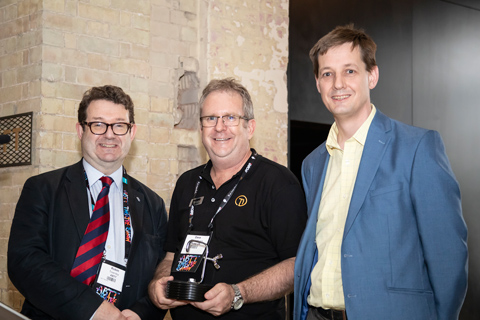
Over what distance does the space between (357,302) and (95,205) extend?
1.37 metres

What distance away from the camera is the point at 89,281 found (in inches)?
107

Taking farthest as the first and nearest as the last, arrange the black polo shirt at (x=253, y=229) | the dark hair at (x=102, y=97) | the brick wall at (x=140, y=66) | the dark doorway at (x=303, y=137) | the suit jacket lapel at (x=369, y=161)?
the dark doorway at (x=303, y=137), the brick wall at (x=140, y=66), the dark hair at (x=102, y=97), the black polo shirt at (x=253, y=229), the suit jacket lapel at (x=369, y=161)

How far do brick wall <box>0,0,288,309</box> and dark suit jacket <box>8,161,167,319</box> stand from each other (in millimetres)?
1118

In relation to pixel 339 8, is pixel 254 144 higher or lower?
lower

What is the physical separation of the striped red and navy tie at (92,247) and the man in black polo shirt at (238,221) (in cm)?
31

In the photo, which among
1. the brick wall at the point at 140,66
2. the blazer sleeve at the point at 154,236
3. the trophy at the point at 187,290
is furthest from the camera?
the brick wall at the point at 140,66

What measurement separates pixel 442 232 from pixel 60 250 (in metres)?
1.75

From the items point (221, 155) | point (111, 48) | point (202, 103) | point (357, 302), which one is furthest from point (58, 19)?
point (357, 302)

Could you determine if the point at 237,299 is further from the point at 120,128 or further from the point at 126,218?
the point at 120,128

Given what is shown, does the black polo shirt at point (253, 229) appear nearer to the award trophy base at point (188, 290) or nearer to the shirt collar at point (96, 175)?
the award trophy base at point (188, 290)

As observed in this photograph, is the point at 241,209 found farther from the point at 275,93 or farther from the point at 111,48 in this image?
the point at 275,93

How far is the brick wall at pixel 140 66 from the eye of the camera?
13.0 ft

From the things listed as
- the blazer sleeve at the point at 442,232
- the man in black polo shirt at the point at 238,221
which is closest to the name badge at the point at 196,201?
the man in black polo shirt at the point at 238,221

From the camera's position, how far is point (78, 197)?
2861 millimetres
